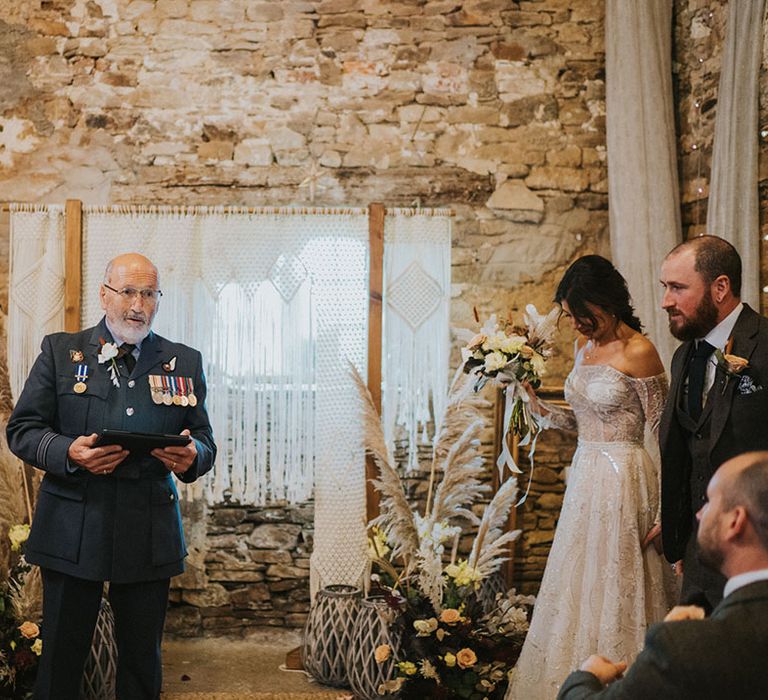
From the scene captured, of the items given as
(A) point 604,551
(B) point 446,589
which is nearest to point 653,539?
(A) point 604,551

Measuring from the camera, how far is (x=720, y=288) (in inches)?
95.4

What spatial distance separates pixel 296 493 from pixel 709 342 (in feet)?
7.11

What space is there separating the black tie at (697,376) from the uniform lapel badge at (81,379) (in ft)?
6.29

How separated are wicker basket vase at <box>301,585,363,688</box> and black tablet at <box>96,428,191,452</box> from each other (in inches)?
49.2

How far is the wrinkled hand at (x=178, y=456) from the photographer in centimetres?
280

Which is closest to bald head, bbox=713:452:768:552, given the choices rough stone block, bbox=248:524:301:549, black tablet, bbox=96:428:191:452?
black tablet, bbox=96:428:191:452

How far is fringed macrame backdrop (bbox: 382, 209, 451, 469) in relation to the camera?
3.98 metres

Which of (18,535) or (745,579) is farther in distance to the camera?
(18,535)

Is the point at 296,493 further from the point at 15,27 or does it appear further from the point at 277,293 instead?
the point at 15,27

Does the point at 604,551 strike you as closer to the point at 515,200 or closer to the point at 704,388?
the point at 704,388

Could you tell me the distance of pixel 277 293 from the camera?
13.2 ft

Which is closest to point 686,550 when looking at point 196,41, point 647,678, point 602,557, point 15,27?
point 602,557

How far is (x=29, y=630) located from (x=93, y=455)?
0.98 metres

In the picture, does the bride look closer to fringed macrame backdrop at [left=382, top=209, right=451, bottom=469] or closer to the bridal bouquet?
the bridal bouquet
